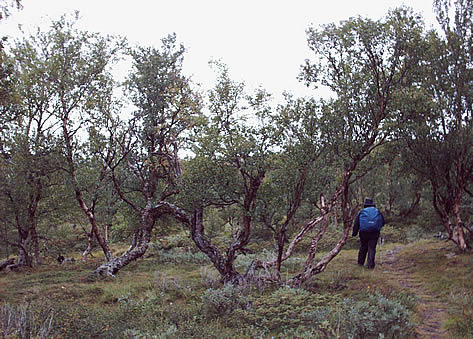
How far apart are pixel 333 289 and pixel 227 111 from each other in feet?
20.9

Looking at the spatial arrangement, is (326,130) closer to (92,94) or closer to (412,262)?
(412,262)

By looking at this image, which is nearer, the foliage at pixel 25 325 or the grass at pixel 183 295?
the foliage at pixel 25 325

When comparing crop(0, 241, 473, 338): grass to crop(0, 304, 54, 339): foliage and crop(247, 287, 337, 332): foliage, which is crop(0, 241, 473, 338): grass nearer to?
crop(247, 287, 337, 332): foliage

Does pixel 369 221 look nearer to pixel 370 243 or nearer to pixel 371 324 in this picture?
pixel 370 243

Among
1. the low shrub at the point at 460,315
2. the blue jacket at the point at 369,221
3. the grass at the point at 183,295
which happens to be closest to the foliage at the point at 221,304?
the grass at the point at 183,295

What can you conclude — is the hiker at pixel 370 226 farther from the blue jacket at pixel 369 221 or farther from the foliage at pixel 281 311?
the foliage at pixel 281 311

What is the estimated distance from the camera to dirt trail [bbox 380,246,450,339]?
269 inches

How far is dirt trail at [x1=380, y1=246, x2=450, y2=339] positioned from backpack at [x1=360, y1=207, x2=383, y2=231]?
1740 millimetres

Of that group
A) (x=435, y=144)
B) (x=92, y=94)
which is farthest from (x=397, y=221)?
(x=92, y=94)

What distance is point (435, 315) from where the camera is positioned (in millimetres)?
7859

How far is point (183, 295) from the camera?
1119 centimetres

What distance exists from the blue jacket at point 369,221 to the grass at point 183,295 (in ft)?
4.95

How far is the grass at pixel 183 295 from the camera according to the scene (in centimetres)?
702

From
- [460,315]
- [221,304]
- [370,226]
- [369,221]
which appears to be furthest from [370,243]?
[221,304]
